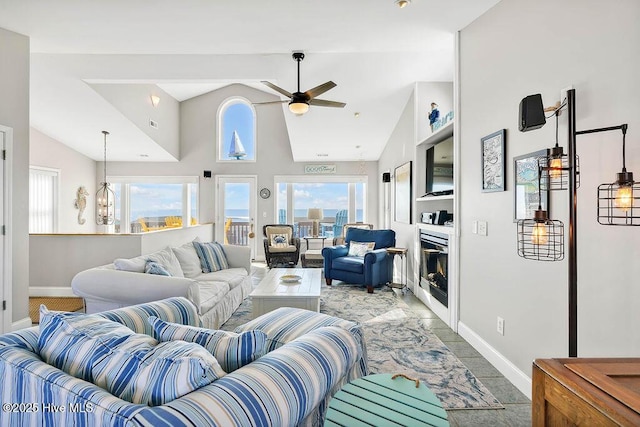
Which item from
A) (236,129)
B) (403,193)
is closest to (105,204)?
(236,129)

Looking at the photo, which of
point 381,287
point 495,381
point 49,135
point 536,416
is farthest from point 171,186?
point 536,416

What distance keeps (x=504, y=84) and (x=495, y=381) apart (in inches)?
83.7

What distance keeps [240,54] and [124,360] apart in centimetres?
413

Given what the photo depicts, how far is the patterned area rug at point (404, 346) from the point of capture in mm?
2234

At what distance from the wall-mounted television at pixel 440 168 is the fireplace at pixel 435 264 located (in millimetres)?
531

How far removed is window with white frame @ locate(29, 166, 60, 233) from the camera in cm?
635

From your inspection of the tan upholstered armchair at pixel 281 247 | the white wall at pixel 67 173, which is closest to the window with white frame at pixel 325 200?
the tan upholstered armchair at pixel 281 247

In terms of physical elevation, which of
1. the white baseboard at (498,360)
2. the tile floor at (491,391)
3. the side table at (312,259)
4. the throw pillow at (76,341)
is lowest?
the tile floor at (491,391)

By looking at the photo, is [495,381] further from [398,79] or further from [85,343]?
[398,79]

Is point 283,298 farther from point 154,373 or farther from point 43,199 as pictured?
point 43,199

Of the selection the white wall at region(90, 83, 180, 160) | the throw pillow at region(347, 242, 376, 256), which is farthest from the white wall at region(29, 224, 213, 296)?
the throw pillow at region(347, 242, 376, 256)

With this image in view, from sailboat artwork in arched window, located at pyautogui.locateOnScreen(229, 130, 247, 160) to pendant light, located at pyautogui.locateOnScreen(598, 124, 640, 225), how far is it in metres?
7.19

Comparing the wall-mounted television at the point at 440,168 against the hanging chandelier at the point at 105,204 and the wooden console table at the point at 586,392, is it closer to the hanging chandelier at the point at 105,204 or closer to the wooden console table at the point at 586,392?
the wooden console table at the point at 586,392

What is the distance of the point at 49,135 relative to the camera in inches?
257
